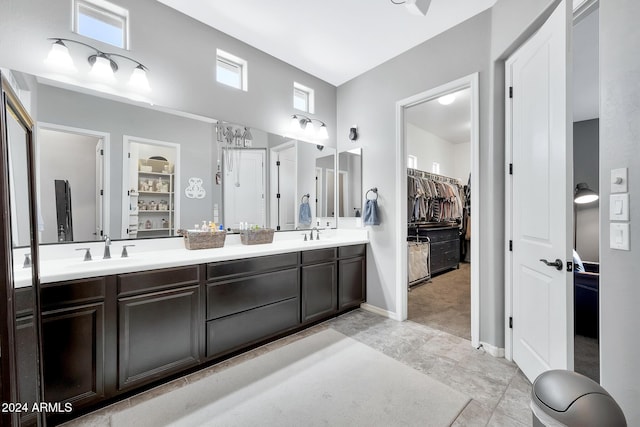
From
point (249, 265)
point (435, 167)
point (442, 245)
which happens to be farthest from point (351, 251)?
point (435, 167)

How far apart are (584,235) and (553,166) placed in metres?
3.46

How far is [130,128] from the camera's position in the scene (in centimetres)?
214

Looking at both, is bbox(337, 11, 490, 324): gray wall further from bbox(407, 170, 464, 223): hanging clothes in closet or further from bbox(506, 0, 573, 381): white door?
bbox(407, 170, 464, 223): hanging clothes in closet

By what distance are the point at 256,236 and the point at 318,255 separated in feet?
2.28

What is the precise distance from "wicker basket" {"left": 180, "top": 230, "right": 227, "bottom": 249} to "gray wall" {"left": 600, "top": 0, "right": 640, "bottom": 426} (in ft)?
8.41

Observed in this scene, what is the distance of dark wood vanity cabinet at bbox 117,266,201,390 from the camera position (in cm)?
164

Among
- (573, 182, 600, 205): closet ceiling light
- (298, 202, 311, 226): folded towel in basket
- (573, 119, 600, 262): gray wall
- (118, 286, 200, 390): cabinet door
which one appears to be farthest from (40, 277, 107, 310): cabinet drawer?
(573, 119, 600, 262): gray wall

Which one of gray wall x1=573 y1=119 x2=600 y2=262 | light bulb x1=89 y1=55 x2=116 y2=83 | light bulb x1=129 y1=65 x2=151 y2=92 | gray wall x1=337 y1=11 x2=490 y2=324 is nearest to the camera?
light bulb x1=89 y1=55 x2=116 y2=83

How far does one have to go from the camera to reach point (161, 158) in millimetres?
2285

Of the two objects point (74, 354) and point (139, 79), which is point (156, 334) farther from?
point (139, 79)

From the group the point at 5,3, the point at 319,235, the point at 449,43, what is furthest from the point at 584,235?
the point at 5,3

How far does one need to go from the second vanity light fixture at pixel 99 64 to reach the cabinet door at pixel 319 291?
2192 millimetres

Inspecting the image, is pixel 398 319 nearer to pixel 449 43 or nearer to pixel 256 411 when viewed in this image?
pixel 256 411

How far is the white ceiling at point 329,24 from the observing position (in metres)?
2.27
